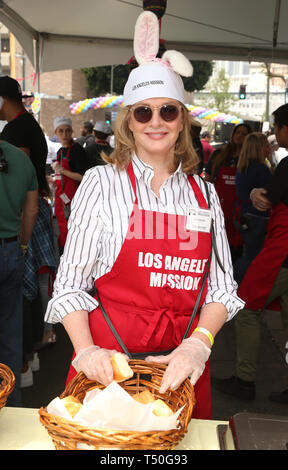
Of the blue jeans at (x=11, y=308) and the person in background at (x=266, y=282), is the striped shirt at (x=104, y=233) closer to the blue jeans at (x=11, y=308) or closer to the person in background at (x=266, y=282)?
the blue jeans at (x=11, y=308)

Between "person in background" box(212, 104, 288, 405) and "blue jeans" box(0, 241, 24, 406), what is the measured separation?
58.4 inches

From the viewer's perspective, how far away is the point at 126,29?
21.4 feet

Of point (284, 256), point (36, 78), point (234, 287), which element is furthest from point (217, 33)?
point (234, 287)

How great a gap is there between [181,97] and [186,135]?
0.14m

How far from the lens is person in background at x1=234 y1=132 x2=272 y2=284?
4.88 m

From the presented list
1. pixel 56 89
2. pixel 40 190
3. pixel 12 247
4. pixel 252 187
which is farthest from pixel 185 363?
pixel 56 89

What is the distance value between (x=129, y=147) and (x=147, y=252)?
15.8 inches

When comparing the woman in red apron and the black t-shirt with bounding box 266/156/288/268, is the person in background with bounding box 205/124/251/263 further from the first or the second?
the woman in red apron

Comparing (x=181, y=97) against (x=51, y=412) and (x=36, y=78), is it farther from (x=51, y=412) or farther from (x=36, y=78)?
(x=36, y=78)

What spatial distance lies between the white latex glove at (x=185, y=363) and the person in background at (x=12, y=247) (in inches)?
60.4

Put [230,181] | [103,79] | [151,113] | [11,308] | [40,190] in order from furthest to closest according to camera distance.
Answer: [103,79] → [230,181] → [40,190] → [11,308] → [151,113]

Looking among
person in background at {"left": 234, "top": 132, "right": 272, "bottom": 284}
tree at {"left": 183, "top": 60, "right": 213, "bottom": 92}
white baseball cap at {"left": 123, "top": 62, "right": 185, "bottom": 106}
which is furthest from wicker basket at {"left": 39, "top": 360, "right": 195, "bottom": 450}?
tree at {"left": 183, "top": 60, "right": 213, "bottom": 92}

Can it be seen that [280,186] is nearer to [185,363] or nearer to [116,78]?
[185,363]

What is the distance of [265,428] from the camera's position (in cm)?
111
